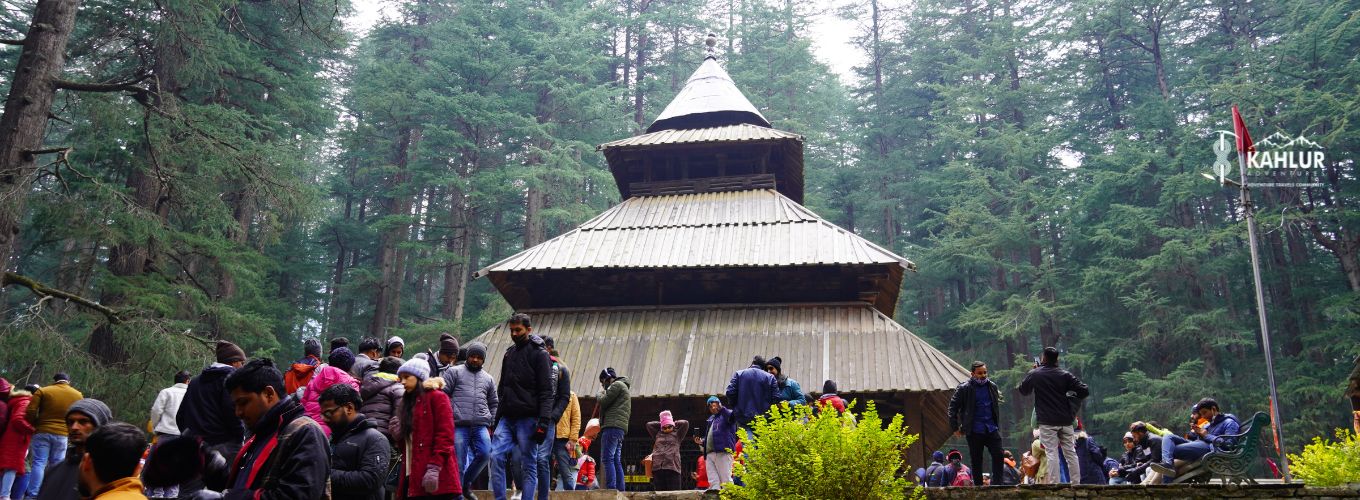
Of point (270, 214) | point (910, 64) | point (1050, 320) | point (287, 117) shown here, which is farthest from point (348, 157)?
point (1050, 320)

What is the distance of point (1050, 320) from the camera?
29844mm

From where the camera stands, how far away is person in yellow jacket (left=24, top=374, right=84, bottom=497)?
27.5 ft

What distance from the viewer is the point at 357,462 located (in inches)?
185

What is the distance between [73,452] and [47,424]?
13.0 ft

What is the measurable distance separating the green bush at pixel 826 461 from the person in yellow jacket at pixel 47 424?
669 cm

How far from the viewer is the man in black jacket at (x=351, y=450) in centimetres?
467

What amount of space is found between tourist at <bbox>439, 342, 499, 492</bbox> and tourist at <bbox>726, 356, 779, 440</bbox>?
275 centimetres

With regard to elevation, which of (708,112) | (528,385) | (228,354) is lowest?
(528,385)

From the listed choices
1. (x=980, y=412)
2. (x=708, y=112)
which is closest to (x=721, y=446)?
A: (x=980, y=412)

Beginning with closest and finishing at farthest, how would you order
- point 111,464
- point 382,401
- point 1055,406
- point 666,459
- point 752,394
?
point 111,464 < point 382,401 < point 752,394 < point 1055,406 < point 666,459

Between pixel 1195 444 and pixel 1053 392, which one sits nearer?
pixel 1195 444

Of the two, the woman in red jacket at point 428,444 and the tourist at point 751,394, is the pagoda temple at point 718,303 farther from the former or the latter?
the woman in red jacket at point 428,444

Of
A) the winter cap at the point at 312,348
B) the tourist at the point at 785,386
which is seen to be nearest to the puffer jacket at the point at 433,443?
the winter cap at the point at 312,348

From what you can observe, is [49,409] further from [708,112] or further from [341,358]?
[708,112]
